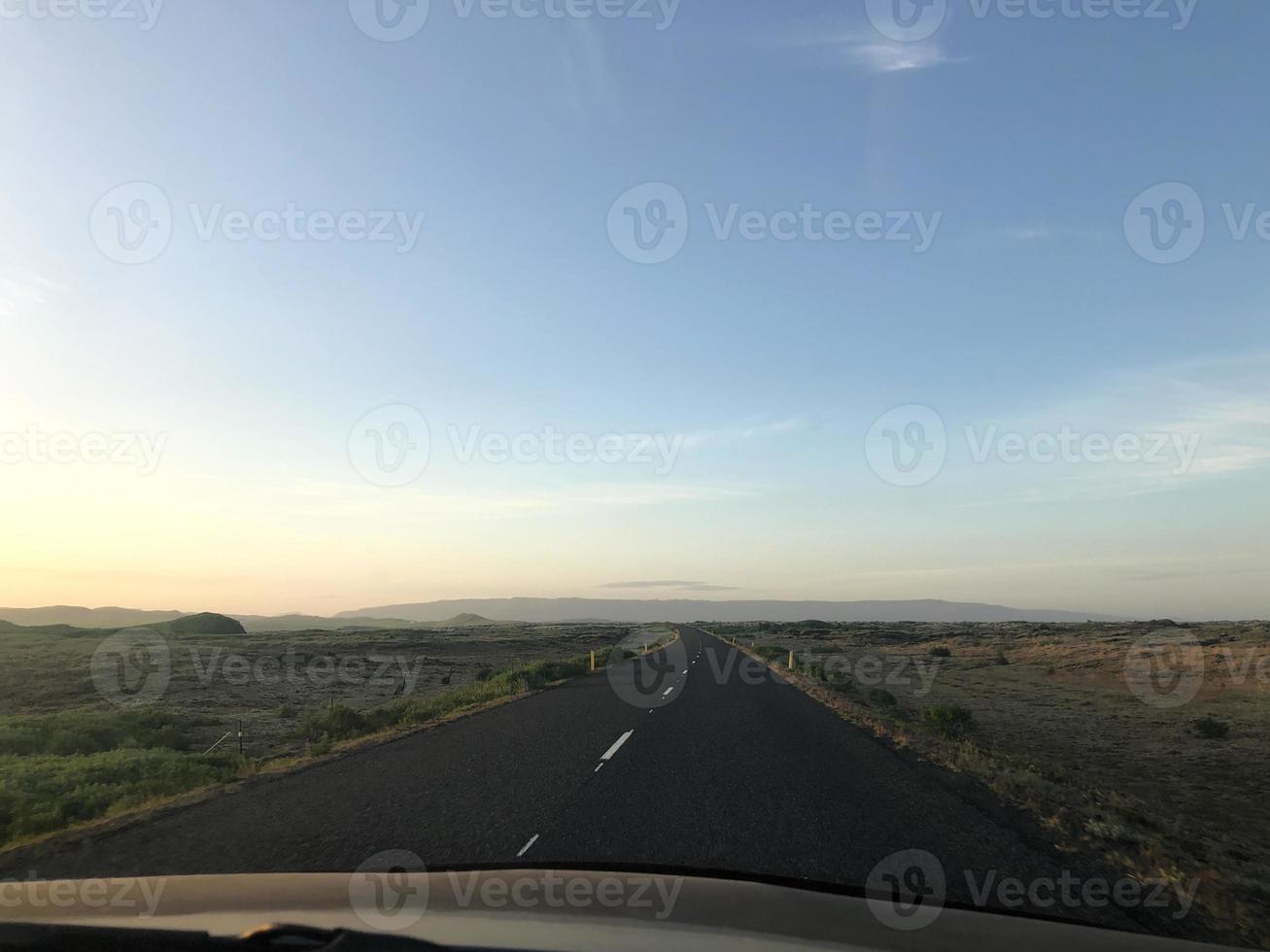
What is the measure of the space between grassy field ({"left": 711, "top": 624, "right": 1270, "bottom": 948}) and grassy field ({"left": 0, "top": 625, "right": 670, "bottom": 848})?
10436 millimetres

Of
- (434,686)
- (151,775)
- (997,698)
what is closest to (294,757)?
(151,775)

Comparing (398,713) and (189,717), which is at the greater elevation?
(398,713)

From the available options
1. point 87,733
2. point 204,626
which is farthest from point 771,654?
point 204,626

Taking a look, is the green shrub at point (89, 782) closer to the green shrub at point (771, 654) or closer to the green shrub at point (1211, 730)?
the green shrub at point (1211, 730)

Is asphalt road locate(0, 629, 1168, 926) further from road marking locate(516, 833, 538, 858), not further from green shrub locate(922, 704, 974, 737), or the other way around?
green shrub locate(922, 704, 974, 737)

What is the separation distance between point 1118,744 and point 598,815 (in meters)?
16.6

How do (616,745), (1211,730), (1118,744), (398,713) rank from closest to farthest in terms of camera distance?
(616,745), (398,713), (1118,744), (1211,730)

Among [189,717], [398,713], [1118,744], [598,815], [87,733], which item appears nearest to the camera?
[598,815]

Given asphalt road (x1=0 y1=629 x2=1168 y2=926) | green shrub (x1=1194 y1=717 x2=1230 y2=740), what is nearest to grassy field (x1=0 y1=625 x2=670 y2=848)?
asphalt road (x1=0 y1=629 x2=1168 y2=926)

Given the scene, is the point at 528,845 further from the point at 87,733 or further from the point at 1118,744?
the point at 1118,744

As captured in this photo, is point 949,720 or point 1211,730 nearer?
point 949,720

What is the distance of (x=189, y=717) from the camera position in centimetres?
2188

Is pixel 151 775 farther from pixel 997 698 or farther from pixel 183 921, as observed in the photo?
pixel 997 698

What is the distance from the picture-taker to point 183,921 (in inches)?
140
